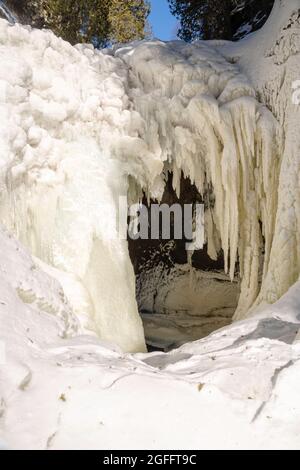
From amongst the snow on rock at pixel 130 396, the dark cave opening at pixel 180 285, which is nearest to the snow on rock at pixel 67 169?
the snow on rock at pixel 130 396

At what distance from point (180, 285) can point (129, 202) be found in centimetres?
390

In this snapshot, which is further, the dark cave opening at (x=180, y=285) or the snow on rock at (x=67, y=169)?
the dark cave opening at (x=180, y=285)

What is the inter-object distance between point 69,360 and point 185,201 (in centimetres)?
730

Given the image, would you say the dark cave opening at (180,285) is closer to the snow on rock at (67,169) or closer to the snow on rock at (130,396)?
the snow on rock at (67,169)

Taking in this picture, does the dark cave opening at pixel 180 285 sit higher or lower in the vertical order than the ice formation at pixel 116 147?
lower

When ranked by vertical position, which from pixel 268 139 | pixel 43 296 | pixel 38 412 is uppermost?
pixel 268 139

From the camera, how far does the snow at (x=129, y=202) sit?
225cm

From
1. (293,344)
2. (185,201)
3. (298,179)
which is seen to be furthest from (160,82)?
(293,344)

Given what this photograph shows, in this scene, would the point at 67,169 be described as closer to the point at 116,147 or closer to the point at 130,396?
the point at 116,147

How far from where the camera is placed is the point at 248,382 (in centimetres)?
254

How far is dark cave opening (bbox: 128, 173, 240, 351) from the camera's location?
9953 mm

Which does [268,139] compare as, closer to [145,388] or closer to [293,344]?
[293,344]

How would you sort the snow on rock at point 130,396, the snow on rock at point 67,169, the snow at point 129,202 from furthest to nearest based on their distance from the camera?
1. the snow on rock at point 67,169
2. the snow at point 129,202
3. the snow on rock at point 130,396

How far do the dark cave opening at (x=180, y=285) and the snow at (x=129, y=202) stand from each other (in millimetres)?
2005
